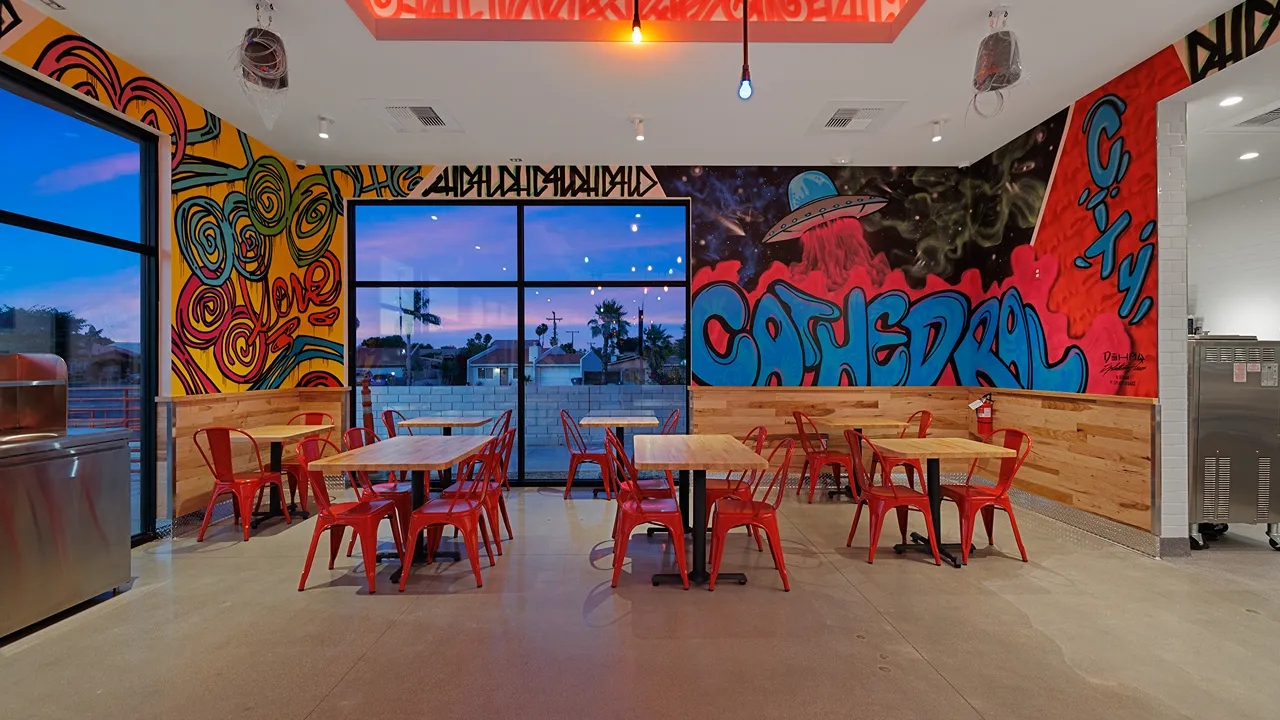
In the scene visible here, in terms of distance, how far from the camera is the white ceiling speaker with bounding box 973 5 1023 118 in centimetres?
359

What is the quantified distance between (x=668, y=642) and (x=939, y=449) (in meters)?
2.45

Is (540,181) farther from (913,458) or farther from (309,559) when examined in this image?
(913,458)

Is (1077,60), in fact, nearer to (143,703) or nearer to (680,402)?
(680,402)

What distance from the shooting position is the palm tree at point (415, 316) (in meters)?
6.85

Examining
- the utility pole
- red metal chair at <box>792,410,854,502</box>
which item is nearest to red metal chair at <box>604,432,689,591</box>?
red metal chair at <box>792,410,854,502</box>

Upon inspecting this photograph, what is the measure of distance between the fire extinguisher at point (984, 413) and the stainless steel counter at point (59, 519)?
7.39m

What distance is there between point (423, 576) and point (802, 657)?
8.12 feet

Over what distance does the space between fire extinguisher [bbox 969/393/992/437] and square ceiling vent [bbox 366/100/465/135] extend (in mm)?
6076

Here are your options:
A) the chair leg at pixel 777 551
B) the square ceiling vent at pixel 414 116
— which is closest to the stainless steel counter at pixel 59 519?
the square ceiling vent at pixel 414 116

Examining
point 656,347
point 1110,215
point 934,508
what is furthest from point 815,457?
point 1110,215

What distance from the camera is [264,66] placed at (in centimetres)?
355

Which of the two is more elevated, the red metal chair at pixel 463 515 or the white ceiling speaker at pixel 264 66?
the white ceiling speaker at pixel 264 66

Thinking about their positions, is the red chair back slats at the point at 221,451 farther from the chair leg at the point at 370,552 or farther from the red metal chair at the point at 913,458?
the red metal chair at the point at 913,458

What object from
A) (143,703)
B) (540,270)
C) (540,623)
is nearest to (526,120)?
(540,270)
